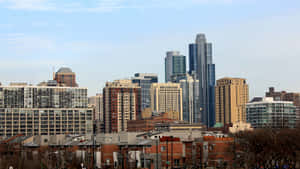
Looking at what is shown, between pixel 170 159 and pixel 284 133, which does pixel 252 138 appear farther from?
pixel 170 159

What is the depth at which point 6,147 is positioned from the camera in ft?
521

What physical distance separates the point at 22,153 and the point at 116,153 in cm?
2824

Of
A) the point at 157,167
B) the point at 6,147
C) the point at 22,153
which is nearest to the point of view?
the point at 157,167

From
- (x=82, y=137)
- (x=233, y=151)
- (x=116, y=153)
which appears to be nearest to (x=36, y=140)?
(x=82, y=137)

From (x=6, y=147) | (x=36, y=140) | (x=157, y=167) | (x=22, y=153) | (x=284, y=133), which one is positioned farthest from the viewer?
(x=36, y=140)

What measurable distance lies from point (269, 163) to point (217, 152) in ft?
32.0

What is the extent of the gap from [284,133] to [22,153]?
60125mm

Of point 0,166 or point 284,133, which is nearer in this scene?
point 0,166

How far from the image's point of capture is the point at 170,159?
111750mm

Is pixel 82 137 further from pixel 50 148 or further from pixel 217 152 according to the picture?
pixel 217 152

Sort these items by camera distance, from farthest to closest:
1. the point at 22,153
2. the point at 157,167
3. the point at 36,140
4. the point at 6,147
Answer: the point at 36,140
the point at 6,147
the point at 22,153
the point at 157,167

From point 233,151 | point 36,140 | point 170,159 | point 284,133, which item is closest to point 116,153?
point 170,159

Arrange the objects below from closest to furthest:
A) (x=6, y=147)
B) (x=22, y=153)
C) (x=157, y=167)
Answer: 1. (x=157, y=167)
2. (x=22, y=153)
3. (x=6, y=147)

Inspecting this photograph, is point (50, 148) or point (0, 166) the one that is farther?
point (50, 148)
